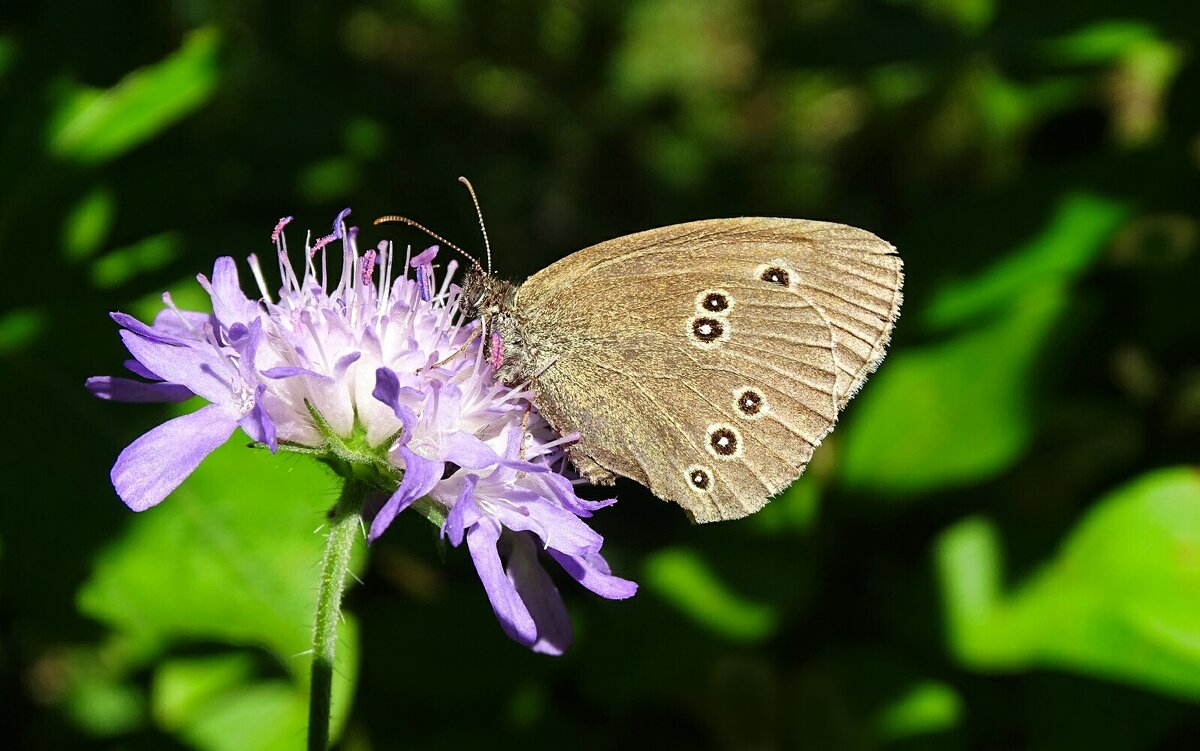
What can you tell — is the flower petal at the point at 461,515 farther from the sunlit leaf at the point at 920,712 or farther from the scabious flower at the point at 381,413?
the sunlit leaf at the point at 920,712

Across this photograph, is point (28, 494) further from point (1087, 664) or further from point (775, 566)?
point (1087, 664)

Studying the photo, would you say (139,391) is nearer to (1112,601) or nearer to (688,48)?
(1112,601)

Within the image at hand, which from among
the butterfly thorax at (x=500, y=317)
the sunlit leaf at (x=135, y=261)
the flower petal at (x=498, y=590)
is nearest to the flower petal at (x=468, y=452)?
the flower petal at (x=498, y=590)

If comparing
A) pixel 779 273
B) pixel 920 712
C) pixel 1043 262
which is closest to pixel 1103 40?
pixel 1043 262

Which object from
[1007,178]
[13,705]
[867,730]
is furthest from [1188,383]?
[13,705]

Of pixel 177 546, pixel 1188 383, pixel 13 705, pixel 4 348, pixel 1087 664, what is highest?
pixel 4 348

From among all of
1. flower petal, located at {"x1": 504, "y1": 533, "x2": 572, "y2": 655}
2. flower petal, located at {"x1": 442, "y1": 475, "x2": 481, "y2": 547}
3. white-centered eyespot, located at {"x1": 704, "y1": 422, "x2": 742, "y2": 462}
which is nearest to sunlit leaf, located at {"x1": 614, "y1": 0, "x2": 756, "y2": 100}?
white-centered eyespot, located at {"x1": 704, "y1": 422, "x2": 742, "y2": 462}
